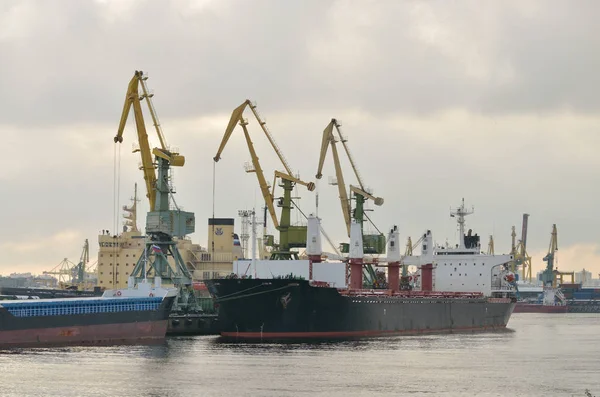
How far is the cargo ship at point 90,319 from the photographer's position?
207 ft

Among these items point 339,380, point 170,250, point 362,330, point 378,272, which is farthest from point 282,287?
point 378,272

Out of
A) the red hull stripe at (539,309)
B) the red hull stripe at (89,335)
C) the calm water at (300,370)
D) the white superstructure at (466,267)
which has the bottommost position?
the red hull stripe at (539,309)

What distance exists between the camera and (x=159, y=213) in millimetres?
80938

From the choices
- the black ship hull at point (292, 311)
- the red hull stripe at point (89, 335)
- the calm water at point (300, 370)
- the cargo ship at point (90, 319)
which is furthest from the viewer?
the black ship hull at point (292, 311)

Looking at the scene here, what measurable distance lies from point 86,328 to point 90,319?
24.1 inches

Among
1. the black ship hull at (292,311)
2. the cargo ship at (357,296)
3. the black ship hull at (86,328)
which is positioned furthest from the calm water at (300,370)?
the cargo ship at (357,296)

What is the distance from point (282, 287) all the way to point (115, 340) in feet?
38.8

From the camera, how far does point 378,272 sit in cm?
10075

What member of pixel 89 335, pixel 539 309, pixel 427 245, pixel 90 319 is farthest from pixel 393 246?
pixel 539 309

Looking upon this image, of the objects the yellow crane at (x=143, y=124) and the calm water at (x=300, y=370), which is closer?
the calm water at (x=300, y=370)

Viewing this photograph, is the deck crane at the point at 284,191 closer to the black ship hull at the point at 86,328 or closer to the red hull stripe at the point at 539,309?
the black ship hull at the point at 86,328

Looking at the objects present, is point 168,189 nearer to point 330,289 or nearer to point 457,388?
point 330,289

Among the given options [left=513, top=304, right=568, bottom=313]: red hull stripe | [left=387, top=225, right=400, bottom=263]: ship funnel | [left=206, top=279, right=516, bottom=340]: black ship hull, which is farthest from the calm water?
[left=513, top=304, right=568, bottom=313]: red hull stripe

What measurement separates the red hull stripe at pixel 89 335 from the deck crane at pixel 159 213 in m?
11.5
